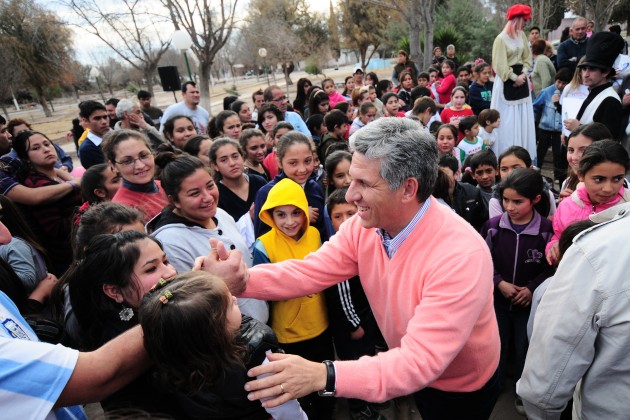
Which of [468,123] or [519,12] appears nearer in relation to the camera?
[468,123]

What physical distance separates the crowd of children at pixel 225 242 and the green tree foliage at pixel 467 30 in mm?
17891

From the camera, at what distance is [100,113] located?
509 centimetres

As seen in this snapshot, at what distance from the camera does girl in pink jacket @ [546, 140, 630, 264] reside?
2404 millimetres

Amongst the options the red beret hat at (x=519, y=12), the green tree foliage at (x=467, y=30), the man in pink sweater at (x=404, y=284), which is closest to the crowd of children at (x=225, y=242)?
the man in pink sweater at (x=404, y=284)

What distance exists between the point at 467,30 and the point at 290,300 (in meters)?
22.8

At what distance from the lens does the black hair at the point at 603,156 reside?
2406mm

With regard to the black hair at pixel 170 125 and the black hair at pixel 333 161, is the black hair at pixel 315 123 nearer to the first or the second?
the black hair at pixel 170 125

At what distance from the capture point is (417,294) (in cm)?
158

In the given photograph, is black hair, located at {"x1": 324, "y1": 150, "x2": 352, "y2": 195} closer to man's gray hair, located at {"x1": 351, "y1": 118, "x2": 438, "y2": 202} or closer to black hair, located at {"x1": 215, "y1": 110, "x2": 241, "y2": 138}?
man's gray hair, located at {"x1": 351, "y1": 118, "x2": 438, "y2": 202}

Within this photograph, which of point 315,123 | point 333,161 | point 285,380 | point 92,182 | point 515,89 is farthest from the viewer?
point 315,123

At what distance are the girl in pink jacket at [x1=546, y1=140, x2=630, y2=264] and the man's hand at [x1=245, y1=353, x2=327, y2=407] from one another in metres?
1.74

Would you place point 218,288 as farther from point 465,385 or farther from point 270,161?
point 270,161

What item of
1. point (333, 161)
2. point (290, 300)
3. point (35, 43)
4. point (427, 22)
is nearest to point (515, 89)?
point (333, 161)

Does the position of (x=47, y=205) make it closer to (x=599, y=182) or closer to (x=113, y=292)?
(x=113, y=292)
